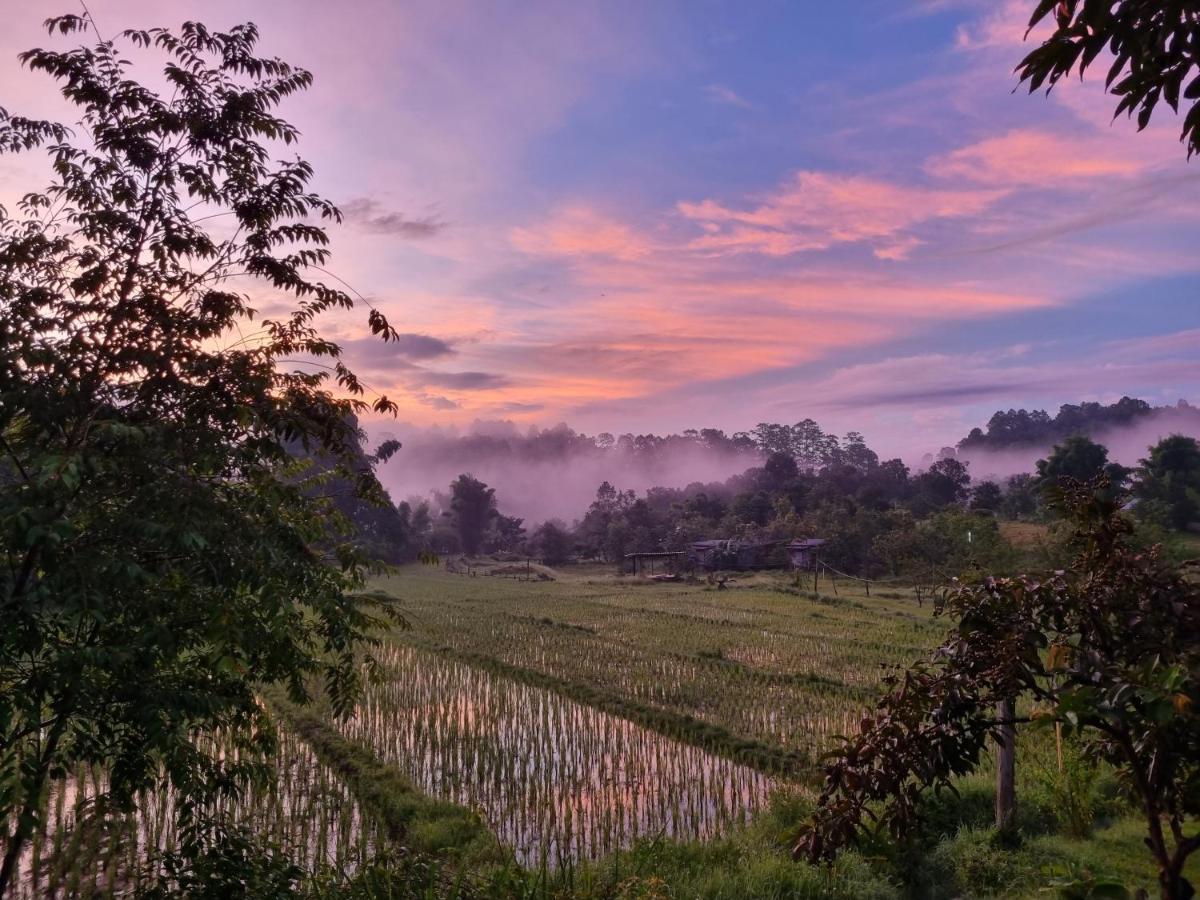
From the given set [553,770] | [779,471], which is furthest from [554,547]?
[553,770]

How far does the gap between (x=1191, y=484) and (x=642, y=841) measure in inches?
1809

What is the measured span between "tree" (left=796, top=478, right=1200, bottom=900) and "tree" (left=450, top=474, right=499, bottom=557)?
69.1 metres

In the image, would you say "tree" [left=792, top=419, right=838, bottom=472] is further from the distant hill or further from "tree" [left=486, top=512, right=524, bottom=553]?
"tree" [left=486, top=512, right=524, bottom=553]

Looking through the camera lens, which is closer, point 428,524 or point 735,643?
point 735,643

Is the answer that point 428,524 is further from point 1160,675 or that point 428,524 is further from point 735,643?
point 1160,675

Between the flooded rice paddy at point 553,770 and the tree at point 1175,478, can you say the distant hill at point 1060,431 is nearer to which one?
the tree at point 1175,478

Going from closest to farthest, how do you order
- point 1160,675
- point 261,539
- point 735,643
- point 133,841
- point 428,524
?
point 1160,675
point 261,539
point 133,841
point 735,643
point 428,524

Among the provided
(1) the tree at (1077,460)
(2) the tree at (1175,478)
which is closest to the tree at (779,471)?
(1) the tree at (1077,460)

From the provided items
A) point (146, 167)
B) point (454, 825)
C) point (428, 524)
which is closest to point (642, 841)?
point (454, 825)

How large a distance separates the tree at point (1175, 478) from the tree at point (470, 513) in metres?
52.3

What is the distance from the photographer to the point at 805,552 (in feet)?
141

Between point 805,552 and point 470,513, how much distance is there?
38.3m

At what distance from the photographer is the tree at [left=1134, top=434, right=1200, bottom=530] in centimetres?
3862

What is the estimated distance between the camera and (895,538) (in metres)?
35.6
